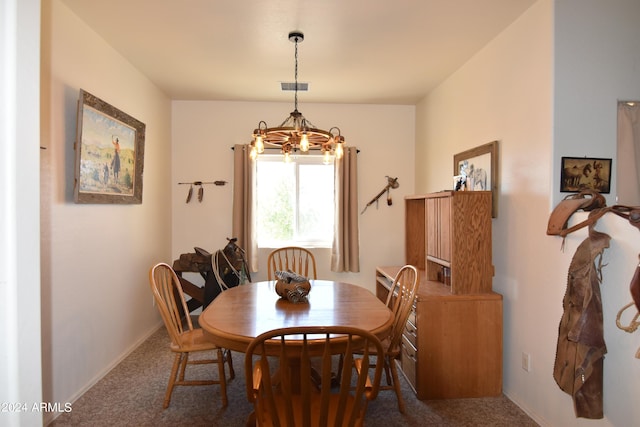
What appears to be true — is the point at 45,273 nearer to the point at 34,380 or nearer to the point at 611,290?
the point at 34,380

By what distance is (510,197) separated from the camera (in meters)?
2.61

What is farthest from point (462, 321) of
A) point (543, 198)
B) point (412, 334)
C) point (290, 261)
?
point (290, 261)

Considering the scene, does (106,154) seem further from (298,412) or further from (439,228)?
(439,228)

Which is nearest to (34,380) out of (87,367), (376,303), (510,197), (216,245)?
(376,303)

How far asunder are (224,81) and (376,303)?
274 centimetres

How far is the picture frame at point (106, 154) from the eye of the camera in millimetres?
2508

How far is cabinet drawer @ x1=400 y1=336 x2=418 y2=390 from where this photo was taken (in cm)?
261

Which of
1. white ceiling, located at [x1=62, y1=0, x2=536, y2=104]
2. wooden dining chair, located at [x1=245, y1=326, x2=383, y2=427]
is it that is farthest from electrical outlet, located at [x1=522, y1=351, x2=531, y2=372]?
white ceiling, located at [x1=62, y1=0, x2=536, y2=104]

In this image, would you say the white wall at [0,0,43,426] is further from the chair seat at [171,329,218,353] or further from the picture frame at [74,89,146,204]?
the picture frame at [74,89,146,204]

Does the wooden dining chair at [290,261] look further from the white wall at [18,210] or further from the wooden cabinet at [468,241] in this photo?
the white wall at [18,210]

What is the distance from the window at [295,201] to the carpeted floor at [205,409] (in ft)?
6.69

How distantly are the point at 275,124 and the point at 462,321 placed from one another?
3106 millimetres

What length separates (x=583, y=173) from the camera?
85.6 inches

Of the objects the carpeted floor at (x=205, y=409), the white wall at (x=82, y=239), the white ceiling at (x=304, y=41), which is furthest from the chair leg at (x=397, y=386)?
the white ceiling at (x=304, y=41)
